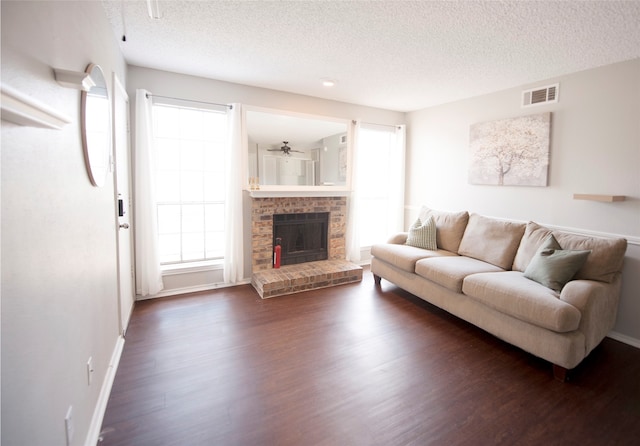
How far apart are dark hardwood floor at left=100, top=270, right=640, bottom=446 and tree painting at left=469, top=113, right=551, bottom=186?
181cm

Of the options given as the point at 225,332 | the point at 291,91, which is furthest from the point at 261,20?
the point at 225,332

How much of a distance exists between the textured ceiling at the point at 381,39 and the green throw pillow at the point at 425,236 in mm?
1689

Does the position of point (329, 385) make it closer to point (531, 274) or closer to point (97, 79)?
point (531, 274)

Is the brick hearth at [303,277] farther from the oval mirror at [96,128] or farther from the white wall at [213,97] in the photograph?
the oval mirror at [96,128]

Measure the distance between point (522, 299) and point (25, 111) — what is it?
292cm

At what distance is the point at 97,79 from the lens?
189cm

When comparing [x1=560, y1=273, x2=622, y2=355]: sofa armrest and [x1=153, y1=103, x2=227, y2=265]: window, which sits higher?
→ [x1=153, y1=103, x2=227, y2=265]: window

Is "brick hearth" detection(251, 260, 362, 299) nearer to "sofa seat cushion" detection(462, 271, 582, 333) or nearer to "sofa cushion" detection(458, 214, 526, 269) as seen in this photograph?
"sofa cushion" detection(458, 214, 526, 269)

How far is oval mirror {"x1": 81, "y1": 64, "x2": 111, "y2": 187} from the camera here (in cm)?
168

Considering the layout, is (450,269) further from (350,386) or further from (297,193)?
(297,193)

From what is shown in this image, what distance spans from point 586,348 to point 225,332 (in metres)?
2.84

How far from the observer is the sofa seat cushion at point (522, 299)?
2.20 m

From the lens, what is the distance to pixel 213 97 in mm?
3750

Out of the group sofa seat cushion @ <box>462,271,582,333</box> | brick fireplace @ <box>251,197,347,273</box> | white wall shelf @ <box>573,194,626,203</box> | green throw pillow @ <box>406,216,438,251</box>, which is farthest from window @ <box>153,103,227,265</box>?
white wall shelf @ <box>573,194,626,203</box>
